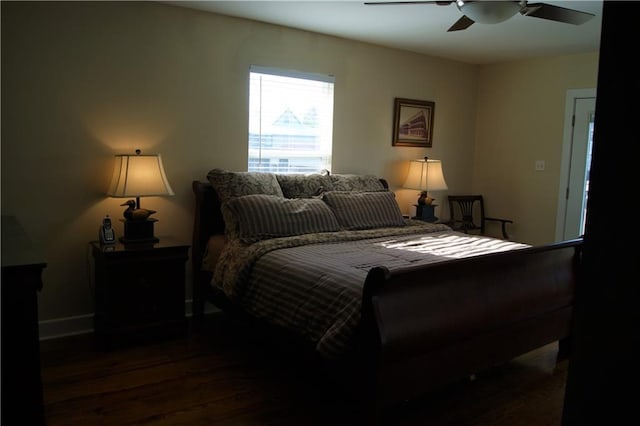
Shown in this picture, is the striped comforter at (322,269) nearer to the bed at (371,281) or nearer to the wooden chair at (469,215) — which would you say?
the bed at (371,281)

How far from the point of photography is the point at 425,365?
2.20 m

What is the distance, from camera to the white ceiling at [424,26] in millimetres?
3449

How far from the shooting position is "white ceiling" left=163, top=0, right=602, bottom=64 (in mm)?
3449

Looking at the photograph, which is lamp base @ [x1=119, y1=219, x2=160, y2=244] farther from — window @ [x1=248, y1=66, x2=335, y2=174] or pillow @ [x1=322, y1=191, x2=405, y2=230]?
pillow @ [x1=322, y1=191, x2=405, y2=230]

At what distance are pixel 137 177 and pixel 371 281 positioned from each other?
6.29ft

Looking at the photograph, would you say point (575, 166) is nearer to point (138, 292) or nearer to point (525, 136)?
point (525, 136)

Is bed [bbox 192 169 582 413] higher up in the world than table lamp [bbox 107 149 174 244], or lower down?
lower down

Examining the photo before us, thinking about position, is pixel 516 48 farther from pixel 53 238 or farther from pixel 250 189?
pixel 53 238

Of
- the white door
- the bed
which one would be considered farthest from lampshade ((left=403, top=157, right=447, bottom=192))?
the white door

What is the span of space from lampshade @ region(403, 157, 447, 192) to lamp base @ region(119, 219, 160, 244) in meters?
2.57

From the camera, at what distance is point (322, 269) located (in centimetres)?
249

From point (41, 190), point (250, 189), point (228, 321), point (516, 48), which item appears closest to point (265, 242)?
point (250, 189)

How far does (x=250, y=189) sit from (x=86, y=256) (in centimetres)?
121

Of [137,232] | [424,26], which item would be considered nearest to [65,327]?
[137,232]
